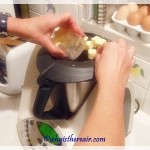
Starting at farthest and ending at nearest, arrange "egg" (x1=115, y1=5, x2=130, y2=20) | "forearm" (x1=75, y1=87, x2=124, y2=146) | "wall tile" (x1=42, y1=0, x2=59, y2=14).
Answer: "wall tile" (x1=42, y1=0, x2=59, y2=14) < "egg" (x1=115, y1=5, x2=130, y2=20) < "forearm" (x1=75, y1=87, x2=124, y2=146)

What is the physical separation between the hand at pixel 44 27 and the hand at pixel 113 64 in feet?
0.29

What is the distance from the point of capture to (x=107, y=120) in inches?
15.0

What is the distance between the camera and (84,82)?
484mm

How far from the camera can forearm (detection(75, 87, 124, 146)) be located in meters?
0.37

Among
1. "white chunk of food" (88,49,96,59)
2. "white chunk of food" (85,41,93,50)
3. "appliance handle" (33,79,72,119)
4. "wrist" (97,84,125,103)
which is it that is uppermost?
"white chunk of food" (85,41,93,50)

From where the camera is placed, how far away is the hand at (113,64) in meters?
0.42

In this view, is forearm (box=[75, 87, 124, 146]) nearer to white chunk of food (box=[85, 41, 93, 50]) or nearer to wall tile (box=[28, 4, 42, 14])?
white chunk of food (box=[85, 41, 93, 50])

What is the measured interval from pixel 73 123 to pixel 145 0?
1.19 feet

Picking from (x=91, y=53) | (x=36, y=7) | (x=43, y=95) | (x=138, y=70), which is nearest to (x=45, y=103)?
(x=43, y=95)

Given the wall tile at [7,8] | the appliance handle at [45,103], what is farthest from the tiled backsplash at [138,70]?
the appliance handle at [45,103]

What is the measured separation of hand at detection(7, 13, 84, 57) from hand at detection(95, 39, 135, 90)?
89 millimetres

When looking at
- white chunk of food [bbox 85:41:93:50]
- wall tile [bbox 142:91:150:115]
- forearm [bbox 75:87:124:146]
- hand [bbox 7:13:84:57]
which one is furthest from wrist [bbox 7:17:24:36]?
wall tile [bbox 142:91:150:115]

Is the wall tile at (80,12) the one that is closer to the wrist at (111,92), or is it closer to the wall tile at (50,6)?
the wall tile at (50,6)

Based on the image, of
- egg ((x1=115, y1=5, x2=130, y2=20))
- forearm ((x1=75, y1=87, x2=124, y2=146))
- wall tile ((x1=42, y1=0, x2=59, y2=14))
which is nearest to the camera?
forearm ((x1=75, y1=87, x2=124, y2=146))
